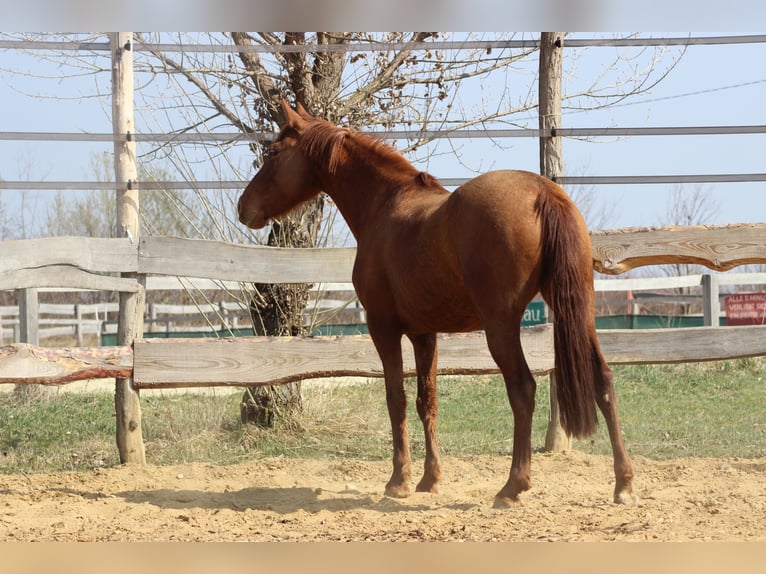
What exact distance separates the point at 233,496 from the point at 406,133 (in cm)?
315

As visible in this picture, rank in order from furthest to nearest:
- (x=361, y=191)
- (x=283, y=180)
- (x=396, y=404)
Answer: (x=283, y=180) < (x=361, y=191) < (x=396, y=404)

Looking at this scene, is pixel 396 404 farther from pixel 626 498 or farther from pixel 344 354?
pixel 626 498

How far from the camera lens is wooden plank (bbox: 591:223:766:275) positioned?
4.89 meters

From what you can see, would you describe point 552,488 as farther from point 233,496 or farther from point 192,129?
point 192,129

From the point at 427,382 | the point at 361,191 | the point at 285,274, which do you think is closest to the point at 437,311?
the point at 427,382

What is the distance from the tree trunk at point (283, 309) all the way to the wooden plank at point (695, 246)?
8.16ft

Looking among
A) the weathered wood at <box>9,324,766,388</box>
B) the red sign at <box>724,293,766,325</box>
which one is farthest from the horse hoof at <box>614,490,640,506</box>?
the red sign at <box>724,293,766,325</box>

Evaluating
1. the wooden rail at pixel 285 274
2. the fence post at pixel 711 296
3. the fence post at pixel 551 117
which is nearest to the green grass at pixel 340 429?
the fence post at pixel 551 117

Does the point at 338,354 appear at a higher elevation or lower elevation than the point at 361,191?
lower

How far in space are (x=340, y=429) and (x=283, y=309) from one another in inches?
43.3

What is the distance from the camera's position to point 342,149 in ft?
14.7

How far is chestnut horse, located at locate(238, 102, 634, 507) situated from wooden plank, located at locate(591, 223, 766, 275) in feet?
4.94

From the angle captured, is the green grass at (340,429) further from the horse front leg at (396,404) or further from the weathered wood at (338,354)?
the horse front leg at (396,404)
